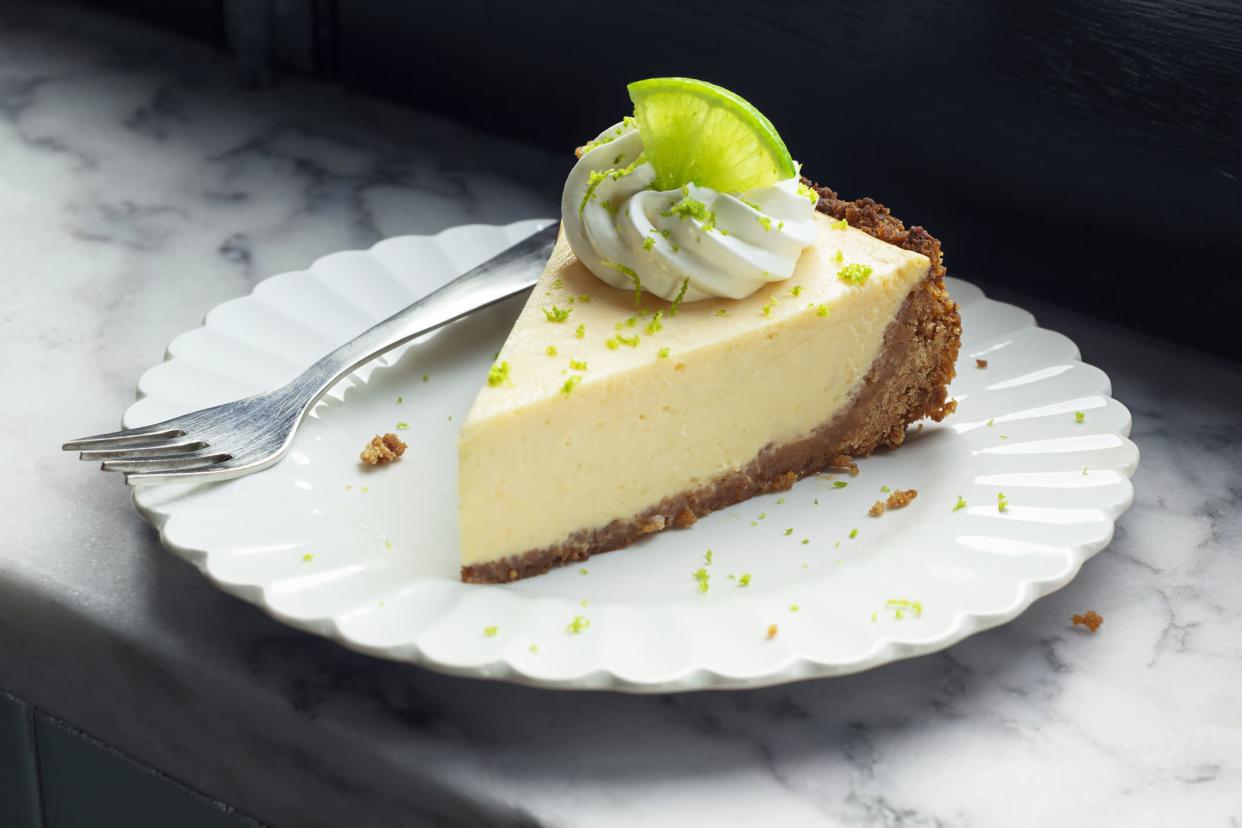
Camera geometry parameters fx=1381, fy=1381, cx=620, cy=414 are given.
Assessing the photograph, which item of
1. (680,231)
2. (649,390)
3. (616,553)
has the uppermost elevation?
(680,231)

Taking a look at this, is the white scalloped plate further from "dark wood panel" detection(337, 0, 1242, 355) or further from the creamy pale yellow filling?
"dark wood panel" detection(337, 0, 1242, 355)

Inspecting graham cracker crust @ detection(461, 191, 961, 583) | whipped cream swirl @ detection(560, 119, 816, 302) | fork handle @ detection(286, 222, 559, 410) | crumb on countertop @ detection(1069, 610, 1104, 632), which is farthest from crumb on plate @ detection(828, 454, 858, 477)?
fork handle @ detection(286, 222, 559, 410)

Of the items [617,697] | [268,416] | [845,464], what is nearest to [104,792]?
[268,416]

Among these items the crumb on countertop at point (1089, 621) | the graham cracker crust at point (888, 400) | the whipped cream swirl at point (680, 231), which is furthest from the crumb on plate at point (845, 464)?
the crumb on countertop at point (1089, 621)

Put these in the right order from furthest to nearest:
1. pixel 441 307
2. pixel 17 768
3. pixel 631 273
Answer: pixel 441 307 < pixel 631 273 < pixel 17 768

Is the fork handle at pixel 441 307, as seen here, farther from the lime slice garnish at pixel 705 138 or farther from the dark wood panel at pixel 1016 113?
the dark wood panel at pixel 1016 113

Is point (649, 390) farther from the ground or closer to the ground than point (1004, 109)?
closer to the ground

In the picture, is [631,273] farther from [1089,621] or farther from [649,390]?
[1089,621]

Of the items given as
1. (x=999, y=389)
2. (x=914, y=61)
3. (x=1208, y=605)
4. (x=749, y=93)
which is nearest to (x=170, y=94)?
(x=749, y=93)

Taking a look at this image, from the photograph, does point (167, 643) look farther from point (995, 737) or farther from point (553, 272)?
point (995, 737)
